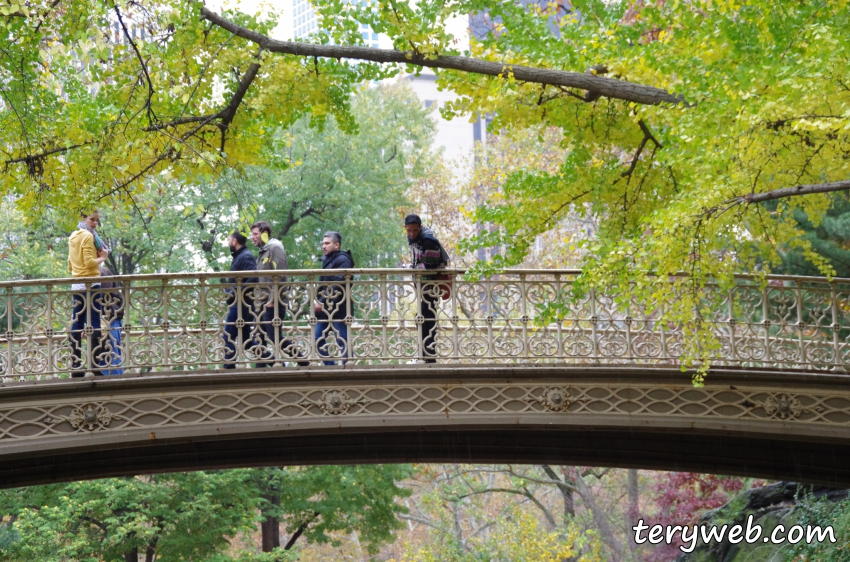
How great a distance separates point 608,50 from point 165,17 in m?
4.46

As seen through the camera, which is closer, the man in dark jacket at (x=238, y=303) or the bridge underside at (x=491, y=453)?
the man in dark jacket at (x=238, y=303)

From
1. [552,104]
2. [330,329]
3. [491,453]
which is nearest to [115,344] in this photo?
[330,329]

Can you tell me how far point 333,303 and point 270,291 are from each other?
685 mm

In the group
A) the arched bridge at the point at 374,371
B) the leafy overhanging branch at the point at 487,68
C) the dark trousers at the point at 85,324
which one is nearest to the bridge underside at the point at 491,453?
the arched bridge at the point at 374,371

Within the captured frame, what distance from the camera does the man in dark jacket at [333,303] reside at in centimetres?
966

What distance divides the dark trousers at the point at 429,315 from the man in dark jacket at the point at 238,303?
183cm

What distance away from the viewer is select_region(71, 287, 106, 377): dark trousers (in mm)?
9312

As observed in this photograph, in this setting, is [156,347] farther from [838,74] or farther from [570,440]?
[838,74]

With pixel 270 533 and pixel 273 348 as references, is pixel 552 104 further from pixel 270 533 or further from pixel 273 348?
pixel 270 533

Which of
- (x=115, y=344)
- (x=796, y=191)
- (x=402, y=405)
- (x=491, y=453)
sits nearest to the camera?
(x=796, y=191)

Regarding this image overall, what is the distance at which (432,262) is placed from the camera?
990 cm

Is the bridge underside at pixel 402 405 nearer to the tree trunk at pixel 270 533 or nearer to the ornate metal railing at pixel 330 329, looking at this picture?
the ornate metal railing at pixel 330 329

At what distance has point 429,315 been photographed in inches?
394

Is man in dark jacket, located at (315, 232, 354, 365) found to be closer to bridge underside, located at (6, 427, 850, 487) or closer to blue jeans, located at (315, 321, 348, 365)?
blue jeans, located at (315, 321, 348, 365)
